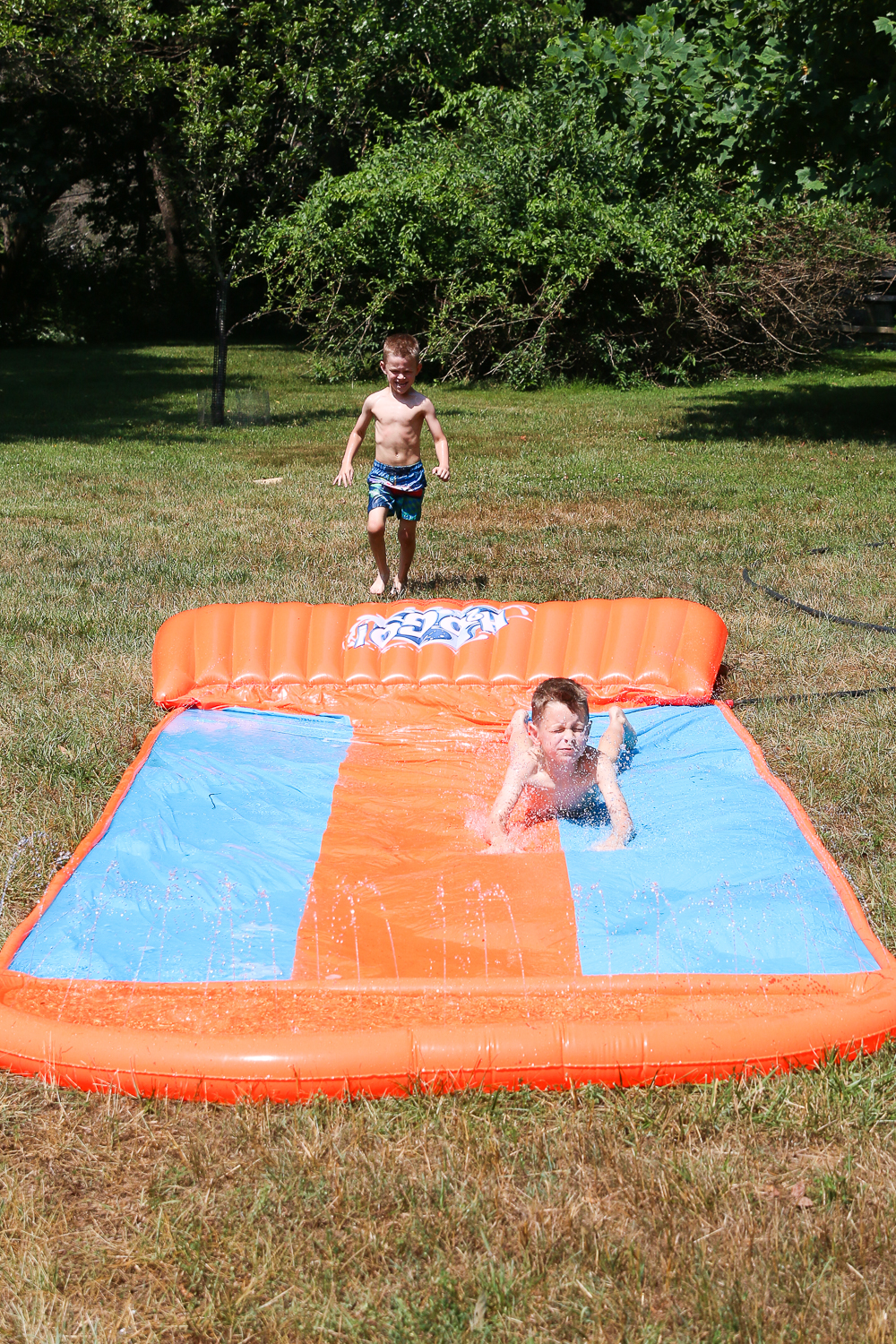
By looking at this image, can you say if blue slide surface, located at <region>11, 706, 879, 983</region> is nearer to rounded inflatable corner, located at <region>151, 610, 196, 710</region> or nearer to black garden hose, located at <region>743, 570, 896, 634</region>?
rounded inflatable corner, located at <region>151, 610, 196, 710</region>

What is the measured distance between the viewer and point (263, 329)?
25.0 metres

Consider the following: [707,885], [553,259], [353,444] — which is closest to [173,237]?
[553,259]

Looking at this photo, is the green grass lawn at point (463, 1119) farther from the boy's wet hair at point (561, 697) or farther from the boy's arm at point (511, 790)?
the boy's arm at point (511, 790)

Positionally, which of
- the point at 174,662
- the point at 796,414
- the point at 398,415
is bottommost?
the point at 796,414

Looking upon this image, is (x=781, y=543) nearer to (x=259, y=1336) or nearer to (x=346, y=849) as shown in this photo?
(x=346, y=849)

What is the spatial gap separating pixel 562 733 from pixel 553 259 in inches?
525

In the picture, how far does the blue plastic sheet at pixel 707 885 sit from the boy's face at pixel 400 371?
2.76 meters

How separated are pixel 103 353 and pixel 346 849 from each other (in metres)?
19.9

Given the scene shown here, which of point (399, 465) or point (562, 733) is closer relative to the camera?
point (562, 733)

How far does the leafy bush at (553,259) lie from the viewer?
16.0 m

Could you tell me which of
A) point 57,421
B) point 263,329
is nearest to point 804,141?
point 57,421

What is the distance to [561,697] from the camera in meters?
3.89

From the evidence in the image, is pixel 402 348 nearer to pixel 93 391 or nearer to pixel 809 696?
pixel 809 696

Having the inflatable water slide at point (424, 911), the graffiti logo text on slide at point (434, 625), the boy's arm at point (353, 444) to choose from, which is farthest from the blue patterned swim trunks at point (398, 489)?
the inflatable water slide at point (424, 911)
